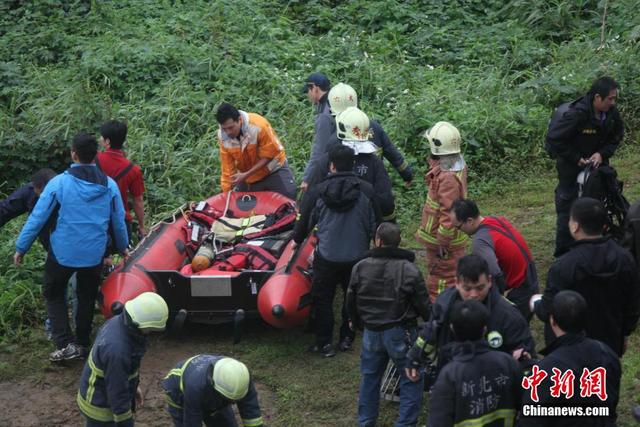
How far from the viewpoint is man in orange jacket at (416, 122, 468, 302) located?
282 inches

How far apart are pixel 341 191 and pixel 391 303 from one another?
1324mm

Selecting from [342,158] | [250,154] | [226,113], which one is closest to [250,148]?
[250,154]

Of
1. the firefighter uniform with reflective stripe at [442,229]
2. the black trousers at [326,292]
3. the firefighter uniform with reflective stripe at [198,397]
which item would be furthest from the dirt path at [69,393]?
the firefighter uniform with reflective stripe at [442,229]

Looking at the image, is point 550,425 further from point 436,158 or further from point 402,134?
point 402,134

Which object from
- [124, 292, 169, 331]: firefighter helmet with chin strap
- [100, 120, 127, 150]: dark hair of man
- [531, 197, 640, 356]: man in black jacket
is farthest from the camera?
[100, 120, 127, 150]: dark hair of man

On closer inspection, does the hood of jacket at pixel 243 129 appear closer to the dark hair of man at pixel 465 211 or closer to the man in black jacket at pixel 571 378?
the dark hair of man at pixel 465 211

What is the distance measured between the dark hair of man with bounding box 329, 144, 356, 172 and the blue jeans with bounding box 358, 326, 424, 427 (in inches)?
60.7

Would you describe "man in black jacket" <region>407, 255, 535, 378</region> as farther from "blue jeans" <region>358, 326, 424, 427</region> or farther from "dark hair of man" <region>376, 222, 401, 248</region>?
"dark hair of man" <region>376, 222, 401, 248</region>

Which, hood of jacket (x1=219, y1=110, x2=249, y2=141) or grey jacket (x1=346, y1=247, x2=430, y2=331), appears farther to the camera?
hood of jacket (x1=219, y1=110, x2=249, y2=141)

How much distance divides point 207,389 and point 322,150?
146 inches

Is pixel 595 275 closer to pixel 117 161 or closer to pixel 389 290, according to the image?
pixel 389 290

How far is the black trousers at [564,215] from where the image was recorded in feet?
25.7

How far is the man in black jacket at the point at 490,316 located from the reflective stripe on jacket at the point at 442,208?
1.74 metres

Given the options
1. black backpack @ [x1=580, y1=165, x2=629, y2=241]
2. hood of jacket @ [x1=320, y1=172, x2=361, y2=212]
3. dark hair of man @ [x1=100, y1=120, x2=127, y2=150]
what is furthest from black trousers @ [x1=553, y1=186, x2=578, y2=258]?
dark hair of man @ [x1=100, y1=120, x2=127, y2=150]
